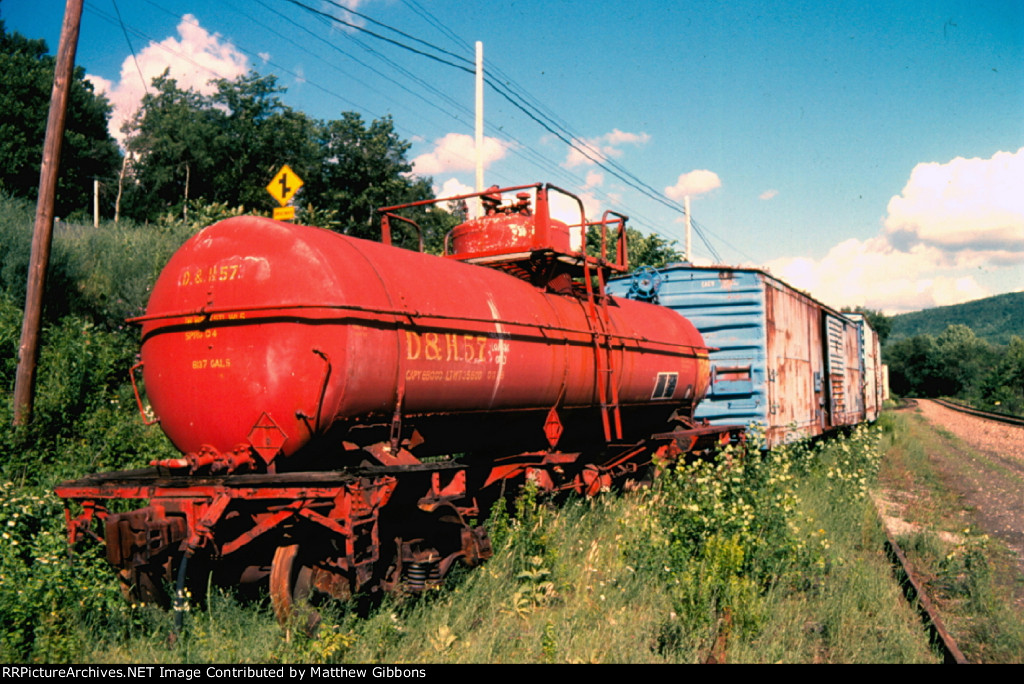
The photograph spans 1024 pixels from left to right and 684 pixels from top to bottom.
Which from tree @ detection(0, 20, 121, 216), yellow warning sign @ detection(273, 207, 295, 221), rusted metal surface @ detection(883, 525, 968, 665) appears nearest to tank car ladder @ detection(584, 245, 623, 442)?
rusted metal surface @ detection(883, 525, 968, 665)

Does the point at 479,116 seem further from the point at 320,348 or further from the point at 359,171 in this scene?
the point at 359,171

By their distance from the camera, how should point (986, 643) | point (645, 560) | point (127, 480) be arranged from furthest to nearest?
1. point (645, 560)
2. point (986, 643)
3. point (127, 480)

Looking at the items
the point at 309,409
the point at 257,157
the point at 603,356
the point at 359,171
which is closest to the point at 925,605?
the point at 603,356

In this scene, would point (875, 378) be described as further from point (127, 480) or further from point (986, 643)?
point (127, 480)

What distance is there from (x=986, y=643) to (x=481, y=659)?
14.0 feet

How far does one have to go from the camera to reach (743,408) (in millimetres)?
12180

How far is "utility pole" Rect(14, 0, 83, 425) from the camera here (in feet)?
28.7

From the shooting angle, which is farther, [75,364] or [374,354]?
[75,364]

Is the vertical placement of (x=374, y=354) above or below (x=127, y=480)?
above

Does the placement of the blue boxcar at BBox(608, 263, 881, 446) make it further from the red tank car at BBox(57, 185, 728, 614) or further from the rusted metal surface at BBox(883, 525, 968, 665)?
the red tank car at BBox(57, 185, 728, 614)

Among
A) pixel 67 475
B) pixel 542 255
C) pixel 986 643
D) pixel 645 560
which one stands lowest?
pixel 986 643

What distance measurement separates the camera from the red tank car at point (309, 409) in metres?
4.81

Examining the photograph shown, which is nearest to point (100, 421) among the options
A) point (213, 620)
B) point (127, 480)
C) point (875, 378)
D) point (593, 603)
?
point (127, 480)
